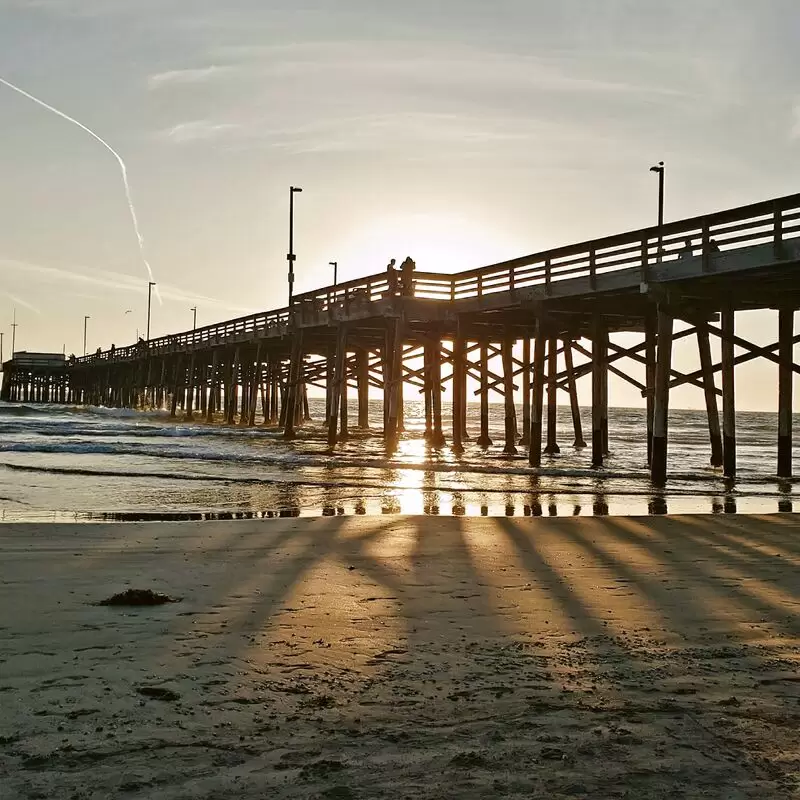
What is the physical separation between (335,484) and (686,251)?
23.6 ft

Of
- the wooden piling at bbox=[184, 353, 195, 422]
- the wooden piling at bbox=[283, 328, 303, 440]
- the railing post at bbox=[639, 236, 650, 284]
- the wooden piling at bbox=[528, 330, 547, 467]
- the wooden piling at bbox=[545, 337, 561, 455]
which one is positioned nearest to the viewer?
the railing post at bbox=[639, 236, 650, 284]

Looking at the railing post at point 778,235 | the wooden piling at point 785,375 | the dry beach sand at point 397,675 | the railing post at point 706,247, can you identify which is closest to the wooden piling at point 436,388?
the wooden piling at point 785,375

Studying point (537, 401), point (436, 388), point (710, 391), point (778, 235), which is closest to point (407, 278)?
point (436, 388)

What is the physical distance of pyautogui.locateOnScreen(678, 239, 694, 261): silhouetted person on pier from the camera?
1507cm

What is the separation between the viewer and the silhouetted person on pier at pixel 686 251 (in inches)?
593

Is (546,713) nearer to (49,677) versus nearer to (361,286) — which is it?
(49,677)

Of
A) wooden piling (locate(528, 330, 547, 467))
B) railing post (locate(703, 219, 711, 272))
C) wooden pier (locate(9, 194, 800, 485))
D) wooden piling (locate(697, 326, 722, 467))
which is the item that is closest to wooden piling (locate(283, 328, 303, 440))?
wooden pier (locate(9, 194, 800, 485))

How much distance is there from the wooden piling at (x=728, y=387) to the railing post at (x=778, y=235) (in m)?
2.86

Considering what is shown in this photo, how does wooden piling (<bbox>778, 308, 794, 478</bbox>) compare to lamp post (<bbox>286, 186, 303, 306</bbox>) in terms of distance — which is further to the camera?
lamp post (<bbox>286, 186, 303, 306</bbox>)

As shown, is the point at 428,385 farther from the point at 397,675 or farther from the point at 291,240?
the point at 397,675

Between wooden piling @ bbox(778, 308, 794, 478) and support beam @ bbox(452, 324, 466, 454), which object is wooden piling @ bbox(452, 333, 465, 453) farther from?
wooden piling @ bbox(778, 308, 794, 478)

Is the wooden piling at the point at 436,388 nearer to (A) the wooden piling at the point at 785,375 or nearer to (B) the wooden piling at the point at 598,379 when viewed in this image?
(B) the wooden piling at the point at 598,379

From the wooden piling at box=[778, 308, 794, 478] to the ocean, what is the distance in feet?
2.62

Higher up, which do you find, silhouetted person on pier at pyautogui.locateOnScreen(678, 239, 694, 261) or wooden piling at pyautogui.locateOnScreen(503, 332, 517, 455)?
silhouetted person on pier at pyautogui.locateOnScreen(678, 239, 694, 261)
